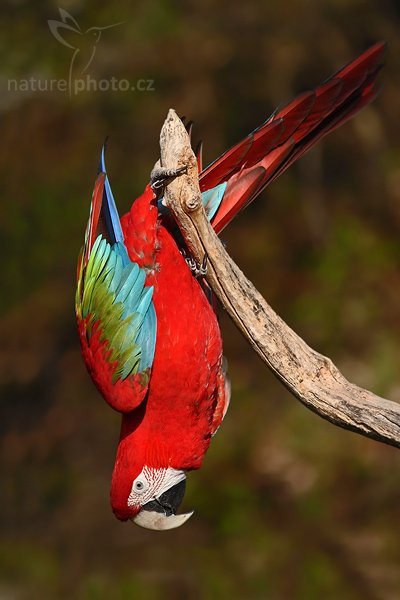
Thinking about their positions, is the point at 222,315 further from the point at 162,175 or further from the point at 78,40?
the point at 162,175

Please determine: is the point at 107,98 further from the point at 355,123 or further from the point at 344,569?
the point at 344,569

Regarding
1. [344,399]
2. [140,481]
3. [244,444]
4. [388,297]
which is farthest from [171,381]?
[388,297]

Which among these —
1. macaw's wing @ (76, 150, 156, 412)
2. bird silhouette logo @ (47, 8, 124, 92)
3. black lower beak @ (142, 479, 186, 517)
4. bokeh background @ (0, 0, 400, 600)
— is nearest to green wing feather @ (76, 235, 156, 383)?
macaw's wing @ (76, 150, 156, 412)

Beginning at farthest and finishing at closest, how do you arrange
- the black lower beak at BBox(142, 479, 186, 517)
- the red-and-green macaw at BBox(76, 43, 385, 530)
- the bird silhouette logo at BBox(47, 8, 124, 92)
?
the bird silhouette logo at BBox(47, 8, 124, 92) < the black lower beak at BBox(142, 479, 186, 517) < the red-and-green macaw at BBox(76, 43, 385, 530)

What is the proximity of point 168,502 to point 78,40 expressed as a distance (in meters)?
4.47

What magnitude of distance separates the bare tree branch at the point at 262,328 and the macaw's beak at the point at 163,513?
862mm

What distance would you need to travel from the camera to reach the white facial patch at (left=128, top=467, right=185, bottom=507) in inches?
133

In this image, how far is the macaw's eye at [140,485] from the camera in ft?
11.1

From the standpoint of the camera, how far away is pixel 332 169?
6539 millimetres

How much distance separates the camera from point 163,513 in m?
3.47

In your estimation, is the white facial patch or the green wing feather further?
the white facial patch

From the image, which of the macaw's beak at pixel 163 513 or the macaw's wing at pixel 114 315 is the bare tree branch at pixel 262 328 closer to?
the macaw's wing at pixel 114 315

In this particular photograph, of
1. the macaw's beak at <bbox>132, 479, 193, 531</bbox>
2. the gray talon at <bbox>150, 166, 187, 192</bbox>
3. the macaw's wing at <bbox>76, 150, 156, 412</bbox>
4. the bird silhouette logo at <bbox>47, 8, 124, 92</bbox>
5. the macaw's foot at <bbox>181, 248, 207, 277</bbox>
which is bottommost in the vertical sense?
the macaw's beak at <bbox>132, 479, 193, 531</bbox>

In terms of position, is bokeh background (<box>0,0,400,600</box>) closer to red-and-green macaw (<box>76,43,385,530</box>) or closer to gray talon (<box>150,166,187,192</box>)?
red-and-green macaw (<box>76,43,385,530</box>)
